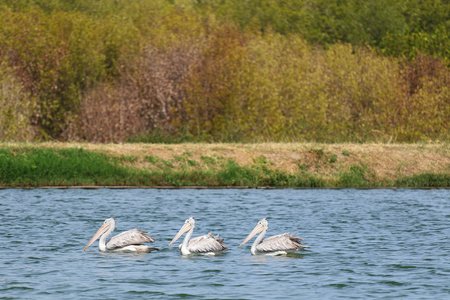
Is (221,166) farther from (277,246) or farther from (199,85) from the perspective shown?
(277,246)

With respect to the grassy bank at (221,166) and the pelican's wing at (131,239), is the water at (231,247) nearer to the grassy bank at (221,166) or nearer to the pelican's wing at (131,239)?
the pelican's wing at (131,239)

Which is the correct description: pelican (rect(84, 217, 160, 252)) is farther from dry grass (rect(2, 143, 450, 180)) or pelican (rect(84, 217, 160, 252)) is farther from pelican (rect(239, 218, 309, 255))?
dry grass (rect(2, 143, 450, 180))

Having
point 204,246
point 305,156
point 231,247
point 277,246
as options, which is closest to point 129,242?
point 204,246

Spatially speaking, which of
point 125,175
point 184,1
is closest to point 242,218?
point 125,175

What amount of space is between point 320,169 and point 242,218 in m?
9.60

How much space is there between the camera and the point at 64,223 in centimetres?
2106

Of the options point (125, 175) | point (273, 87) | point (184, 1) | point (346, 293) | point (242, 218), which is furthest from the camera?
point (184, 1)

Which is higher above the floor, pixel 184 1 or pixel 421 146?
pixel 184 1

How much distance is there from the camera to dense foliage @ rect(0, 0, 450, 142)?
4094 centimetres

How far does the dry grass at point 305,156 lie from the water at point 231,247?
8.71 feet

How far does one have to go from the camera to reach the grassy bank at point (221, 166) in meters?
29.8

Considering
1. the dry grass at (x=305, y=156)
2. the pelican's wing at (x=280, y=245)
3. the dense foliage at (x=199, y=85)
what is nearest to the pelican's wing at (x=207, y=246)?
the pelican's wing at (x=280, y=245)

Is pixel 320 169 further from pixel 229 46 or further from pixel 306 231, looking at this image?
pixel 229 46

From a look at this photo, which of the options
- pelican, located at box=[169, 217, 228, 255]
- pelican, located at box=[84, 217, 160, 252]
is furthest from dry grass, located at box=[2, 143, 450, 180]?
pelican, located at box=[169, 217, 228, 255]
